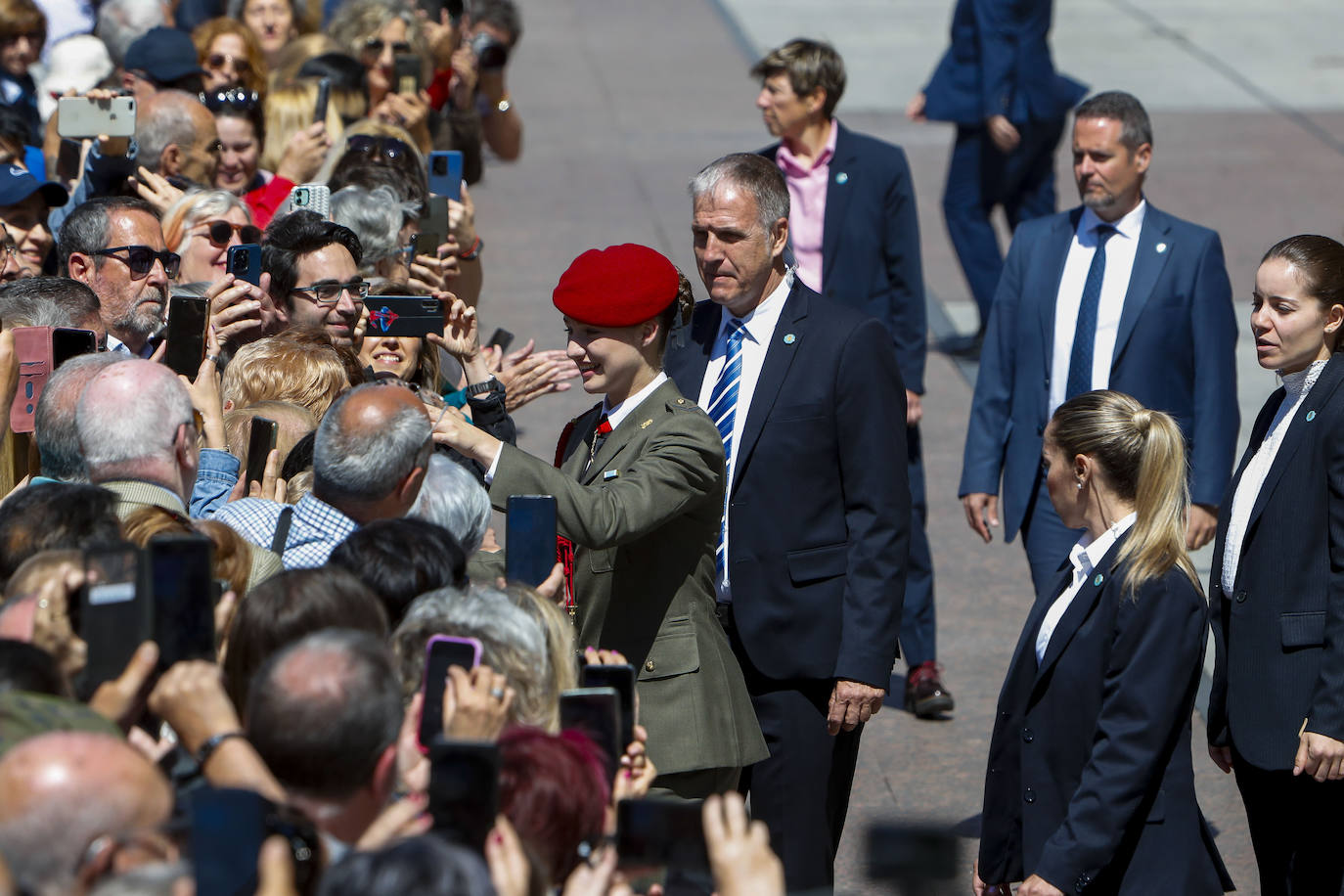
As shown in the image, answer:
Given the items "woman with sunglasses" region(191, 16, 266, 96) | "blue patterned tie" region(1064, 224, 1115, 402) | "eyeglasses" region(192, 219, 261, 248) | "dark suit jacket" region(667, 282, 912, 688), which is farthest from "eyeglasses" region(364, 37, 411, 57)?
"dark suit jacket" region(667, 282, 912, 688)

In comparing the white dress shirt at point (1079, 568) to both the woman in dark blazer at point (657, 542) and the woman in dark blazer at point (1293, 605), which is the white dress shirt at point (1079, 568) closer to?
the woman in dark blazer at point (1293, 605)

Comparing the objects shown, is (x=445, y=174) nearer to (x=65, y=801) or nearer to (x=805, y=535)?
(x=805, y=535)

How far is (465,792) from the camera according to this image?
2.41 metres

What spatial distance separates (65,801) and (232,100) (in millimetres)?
4971

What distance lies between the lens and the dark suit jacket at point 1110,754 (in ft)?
12.0

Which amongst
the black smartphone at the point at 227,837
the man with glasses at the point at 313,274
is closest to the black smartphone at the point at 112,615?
the black smartphone at the point at 227,837

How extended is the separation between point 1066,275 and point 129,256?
Result: 2840 millimetres

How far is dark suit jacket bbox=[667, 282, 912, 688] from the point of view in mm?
4359

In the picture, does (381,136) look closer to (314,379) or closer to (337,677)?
(314,379)

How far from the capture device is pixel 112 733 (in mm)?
2504

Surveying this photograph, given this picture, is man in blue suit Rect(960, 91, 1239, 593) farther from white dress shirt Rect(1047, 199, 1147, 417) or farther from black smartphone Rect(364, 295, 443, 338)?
black smartphone Rect(364, 295, 443, 338)

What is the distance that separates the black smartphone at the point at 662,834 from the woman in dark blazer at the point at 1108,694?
1.37m

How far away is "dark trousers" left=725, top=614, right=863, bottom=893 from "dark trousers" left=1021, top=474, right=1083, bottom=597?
123cm

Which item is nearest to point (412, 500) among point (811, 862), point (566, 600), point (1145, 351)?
point (566, 600)
